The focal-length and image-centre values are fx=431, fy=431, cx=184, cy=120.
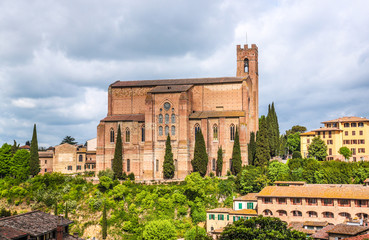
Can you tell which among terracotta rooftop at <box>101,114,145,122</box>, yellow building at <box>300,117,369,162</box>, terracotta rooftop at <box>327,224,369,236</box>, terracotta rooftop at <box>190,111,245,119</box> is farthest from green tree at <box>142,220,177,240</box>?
yellow building at <box>300,117,369,162</box>

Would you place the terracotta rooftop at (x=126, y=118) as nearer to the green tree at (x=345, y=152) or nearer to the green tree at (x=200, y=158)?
the green tree at (x=200, y=158)

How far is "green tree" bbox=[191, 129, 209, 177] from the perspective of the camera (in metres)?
67.5

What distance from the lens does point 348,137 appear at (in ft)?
233

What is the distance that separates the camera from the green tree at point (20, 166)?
70.6 m

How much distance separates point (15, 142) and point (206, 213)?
50.9 m

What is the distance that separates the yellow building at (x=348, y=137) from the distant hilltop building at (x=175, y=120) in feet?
42.3

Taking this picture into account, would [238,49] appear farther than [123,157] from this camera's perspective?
Yes

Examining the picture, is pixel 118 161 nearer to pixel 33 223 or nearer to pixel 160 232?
pixel 160 232

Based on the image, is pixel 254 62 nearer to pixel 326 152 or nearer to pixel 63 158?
pixel 326 152

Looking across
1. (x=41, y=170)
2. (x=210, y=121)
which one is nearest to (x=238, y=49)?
(x=210, y=121)

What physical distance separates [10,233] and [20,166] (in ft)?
153

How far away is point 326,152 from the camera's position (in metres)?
70.8

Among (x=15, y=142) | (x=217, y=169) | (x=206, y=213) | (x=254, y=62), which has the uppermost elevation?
(x=254, y=62)

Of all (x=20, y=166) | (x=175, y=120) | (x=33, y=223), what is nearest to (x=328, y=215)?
(x=33, y=223)
